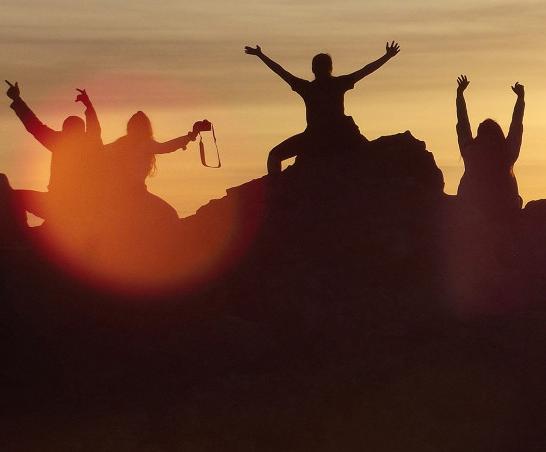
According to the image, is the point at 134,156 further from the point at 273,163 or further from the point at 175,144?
the point at 273,163

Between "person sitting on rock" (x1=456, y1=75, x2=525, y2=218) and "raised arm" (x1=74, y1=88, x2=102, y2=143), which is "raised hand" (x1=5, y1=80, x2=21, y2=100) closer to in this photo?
"raised arm" (x1=74, y1=88, x2=102, y2=143)

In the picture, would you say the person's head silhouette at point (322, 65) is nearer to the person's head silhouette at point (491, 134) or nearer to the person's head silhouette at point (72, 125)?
the person's head silhouette at point (491, 134)

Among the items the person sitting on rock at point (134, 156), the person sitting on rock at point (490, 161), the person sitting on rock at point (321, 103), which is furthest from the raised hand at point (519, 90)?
the person sitting on rock at point (134, 156)

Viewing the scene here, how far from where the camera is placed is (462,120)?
25.1 metres

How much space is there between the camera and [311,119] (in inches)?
970

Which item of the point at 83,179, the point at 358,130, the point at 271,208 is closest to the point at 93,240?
the point at 83,179

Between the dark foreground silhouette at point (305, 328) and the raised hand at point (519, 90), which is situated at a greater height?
the raised hand at point (519, 90)

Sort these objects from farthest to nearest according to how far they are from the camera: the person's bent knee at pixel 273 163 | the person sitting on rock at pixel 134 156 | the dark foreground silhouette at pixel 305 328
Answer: the person's bent knee at pixel 273 163, the person sitting on rock at pixel 134 156, the dark foreground silhouette at pixel 305 328

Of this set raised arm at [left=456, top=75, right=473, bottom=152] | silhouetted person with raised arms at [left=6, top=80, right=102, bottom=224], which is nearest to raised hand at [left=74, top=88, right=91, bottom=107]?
silhouetted person with raised arms at [left=6, top=80, right=102, bottom=224]

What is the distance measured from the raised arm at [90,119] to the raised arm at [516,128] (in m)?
6.22

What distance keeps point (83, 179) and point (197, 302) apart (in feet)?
8.13

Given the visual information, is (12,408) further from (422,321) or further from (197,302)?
(422,321)

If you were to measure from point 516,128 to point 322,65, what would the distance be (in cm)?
333

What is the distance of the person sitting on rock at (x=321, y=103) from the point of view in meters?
24.1
